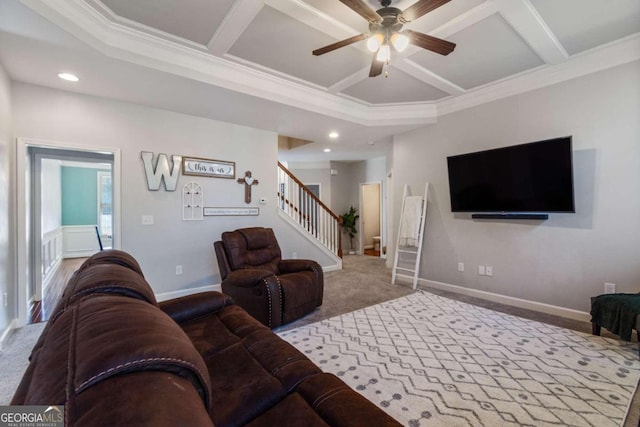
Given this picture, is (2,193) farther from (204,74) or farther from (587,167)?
(587,167)

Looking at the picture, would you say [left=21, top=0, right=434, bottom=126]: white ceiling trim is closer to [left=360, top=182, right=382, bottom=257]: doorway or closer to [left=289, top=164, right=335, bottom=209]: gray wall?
[left=289, top=164, right=335, bottom=209]: gray wall

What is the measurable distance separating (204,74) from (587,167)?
422 cm

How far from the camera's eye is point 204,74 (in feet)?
9.65

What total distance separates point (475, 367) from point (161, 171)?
4.10 metres

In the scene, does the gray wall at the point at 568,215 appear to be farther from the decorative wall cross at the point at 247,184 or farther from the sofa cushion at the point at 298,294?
the decorative wall cross at the point at 247,184

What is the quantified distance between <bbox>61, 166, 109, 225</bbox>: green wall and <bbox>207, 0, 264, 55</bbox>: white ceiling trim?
22.9 feet

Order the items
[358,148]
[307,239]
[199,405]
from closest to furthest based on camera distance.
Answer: [199,405]
[307,239]
[358,148]

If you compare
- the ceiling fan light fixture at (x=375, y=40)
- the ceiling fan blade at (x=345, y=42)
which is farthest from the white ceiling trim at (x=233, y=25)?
the ceiling fan light fixture at (x=375, y=40)

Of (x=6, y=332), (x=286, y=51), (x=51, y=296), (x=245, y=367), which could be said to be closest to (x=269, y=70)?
(x=286, y=51)

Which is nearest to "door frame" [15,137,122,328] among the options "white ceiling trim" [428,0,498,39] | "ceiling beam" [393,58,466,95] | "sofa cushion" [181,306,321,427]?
"sofa cushion" [181,306,321,427]

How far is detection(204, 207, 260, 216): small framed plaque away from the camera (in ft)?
13.9

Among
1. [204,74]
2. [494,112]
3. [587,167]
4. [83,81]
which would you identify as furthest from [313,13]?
[587,167]

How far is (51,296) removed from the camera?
4.01 metres

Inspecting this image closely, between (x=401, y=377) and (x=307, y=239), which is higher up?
(x=307, y=239)
